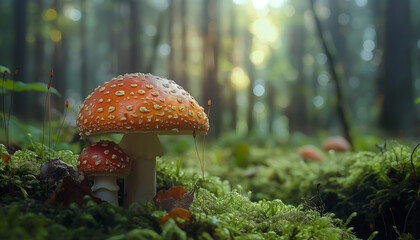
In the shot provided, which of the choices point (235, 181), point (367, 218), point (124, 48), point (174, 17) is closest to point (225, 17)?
point (174, 17)

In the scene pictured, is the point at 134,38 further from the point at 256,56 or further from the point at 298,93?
the point at 256,56

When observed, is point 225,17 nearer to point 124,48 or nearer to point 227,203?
point 124,48

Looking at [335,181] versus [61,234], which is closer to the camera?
[61,234]

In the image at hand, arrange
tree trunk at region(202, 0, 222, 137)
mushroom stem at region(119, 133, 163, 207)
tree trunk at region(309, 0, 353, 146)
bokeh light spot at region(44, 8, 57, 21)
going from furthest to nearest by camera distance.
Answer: bokeh light spot at region(44, 8, 57, 21)
tree trunk at region(202, 0, 222, 137)
tree trunk at region(309, 0, 353, 146)
mushroom stem at region(119, 133, 163, 207)

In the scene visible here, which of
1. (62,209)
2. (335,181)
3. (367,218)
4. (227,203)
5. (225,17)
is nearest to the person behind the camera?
(62,209)

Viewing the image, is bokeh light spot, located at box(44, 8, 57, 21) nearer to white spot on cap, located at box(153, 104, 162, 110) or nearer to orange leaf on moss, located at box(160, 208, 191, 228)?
white spot on cap, located at box(153, 104, 162, 110)

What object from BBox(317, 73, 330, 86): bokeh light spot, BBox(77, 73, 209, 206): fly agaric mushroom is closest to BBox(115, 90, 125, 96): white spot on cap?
BBox(77, 73, 209, 206): fly agaric mushroom

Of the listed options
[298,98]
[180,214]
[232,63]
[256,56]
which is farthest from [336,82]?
[256,56]

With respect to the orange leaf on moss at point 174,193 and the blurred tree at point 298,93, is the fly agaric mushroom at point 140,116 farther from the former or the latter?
the blurred tree at point 298,93
